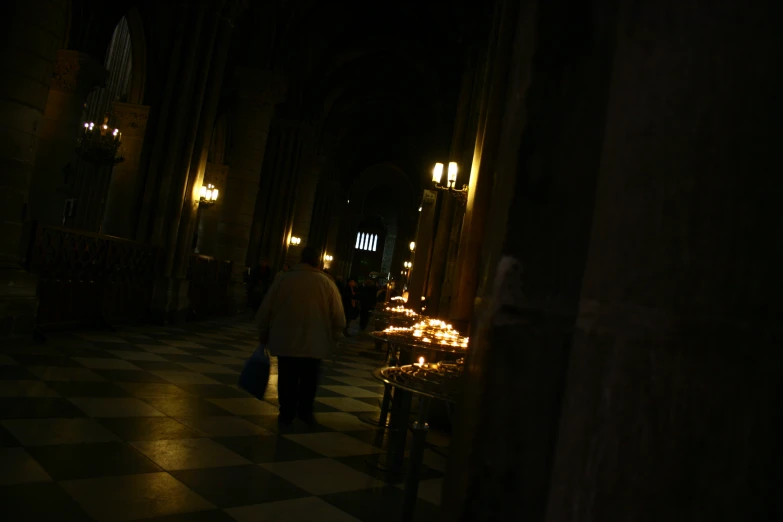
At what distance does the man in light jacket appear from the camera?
5.38 metres

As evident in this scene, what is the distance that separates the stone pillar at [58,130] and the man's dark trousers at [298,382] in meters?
9.47

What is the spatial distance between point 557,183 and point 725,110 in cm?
48

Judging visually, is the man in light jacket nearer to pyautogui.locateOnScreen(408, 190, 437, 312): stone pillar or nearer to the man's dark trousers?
the man's dark trousers

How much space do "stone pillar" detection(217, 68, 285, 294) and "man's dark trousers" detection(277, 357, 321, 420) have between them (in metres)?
13.9

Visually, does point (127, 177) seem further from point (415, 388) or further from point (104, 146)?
point (415, 388)

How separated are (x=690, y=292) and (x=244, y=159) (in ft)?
61.4

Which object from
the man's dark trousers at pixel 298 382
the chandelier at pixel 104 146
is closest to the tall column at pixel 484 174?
the man's dark trousers at pixel 298 382

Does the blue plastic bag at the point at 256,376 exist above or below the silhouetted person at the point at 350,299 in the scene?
below

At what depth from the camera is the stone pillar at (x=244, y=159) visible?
62.1 feet

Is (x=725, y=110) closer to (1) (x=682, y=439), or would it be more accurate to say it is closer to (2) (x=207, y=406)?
(1) (x=682, y=439)

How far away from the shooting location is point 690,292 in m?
1.11

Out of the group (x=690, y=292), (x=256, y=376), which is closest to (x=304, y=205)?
(x=256, y=376)

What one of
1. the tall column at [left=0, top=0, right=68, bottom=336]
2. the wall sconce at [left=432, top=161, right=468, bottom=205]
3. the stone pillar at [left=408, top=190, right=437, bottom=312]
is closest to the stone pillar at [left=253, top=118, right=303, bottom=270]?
the stone pillar at [left=408, top=190, right=437, bottom=312]

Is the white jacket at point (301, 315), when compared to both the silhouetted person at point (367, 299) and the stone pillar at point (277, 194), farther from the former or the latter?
the stone pillar at point (277, 194)
